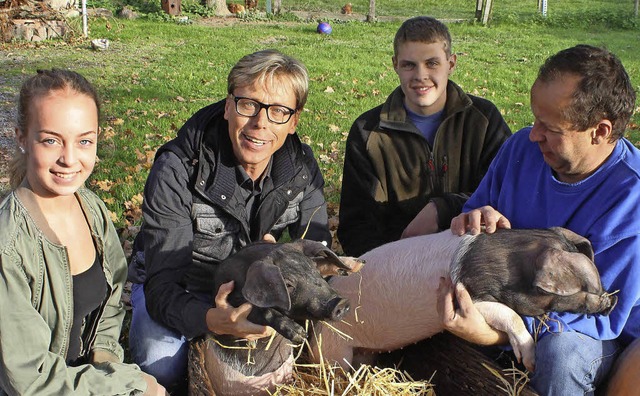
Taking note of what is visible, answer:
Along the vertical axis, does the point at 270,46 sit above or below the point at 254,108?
below

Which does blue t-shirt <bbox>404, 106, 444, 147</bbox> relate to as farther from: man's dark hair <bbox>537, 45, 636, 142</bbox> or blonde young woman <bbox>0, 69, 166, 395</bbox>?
blonde young woman <bbox>0, 69, 166, 395</bbox>

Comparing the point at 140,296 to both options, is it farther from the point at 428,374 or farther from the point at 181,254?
the point at 428,374

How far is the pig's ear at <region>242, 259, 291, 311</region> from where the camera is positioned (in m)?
2.73

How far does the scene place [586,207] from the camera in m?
3.06

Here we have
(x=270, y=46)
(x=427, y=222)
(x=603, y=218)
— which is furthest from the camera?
(x=270, y=46)

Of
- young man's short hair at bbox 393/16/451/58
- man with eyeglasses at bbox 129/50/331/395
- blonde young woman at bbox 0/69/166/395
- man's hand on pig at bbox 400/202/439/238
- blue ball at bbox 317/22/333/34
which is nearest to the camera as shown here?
blonde young woman at bbox 0/69/166/395

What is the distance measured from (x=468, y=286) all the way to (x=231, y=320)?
1.01m

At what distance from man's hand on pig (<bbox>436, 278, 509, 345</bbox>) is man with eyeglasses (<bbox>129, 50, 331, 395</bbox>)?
927 mm

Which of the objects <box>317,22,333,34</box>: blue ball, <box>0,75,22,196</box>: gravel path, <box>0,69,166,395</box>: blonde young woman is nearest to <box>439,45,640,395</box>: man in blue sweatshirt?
<box>0,69,166,395</box>: blonde young woman

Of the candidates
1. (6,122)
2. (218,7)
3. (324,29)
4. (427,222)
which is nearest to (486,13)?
(324,29)

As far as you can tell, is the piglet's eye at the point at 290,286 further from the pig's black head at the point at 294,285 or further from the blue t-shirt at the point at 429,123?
the blue t-shirt at the point at 429,123

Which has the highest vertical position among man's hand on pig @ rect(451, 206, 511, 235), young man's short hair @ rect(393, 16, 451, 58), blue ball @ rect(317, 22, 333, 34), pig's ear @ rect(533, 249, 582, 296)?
young man's short hair @ rect(393, 16, 451, 58)

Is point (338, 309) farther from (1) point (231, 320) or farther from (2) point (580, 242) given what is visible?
(2) point (580, 242)

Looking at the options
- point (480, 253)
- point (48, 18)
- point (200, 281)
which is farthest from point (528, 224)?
point (48, 18)
